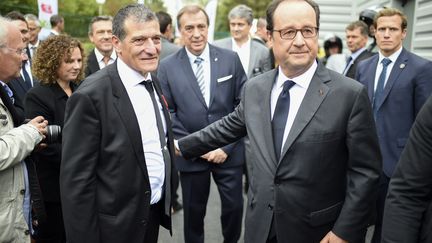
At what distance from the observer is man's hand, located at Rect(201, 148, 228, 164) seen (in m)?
4.52

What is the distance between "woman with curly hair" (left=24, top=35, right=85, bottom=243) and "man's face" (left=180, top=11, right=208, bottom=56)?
1.15 metres

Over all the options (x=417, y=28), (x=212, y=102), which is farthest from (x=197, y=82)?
(x=417, y=28)

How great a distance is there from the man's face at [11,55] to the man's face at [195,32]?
6.31ft

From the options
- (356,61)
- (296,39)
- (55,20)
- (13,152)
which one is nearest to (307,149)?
(296,39)

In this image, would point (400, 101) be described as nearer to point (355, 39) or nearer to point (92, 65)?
point (355, 39)

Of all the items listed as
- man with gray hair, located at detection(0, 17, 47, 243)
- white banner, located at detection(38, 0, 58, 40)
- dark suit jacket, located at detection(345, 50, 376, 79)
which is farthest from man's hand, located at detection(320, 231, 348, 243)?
white banner, located at detection(38, 0, 58, 40)

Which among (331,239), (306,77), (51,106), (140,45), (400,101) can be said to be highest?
(140,45)

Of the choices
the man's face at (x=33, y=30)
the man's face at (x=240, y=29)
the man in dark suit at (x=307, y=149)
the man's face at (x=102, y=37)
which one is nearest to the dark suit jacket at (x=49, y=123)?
the man in dark suit at (x=307, y=149)

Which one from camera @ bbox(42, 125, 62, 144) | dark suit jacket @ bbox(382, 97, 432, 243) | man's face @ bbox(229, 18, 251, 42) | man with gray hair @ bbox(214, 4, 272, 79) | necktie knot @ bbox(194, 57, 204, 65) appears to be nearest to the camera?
dark suit jacket @ bbox(382, 97, 432, 243)

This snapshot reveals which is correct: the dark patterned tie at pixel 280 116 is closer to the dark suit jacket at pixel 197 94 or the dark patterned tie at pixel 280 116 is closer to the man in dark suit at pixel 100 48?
the dark suit jacket at pixel 197 94

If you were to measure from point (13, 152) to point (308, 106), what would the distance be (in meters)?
1.71

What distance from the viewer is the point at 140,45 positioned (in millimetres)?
2863

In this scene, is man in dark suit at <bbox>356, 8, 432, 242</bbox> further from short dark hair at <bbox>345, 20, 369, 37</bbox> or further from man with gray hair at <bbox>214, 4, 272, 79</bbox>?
short dark hair at <bbox>345, 20, 369, 37</bbox>

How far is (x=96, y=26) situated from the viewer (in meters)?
6.09
